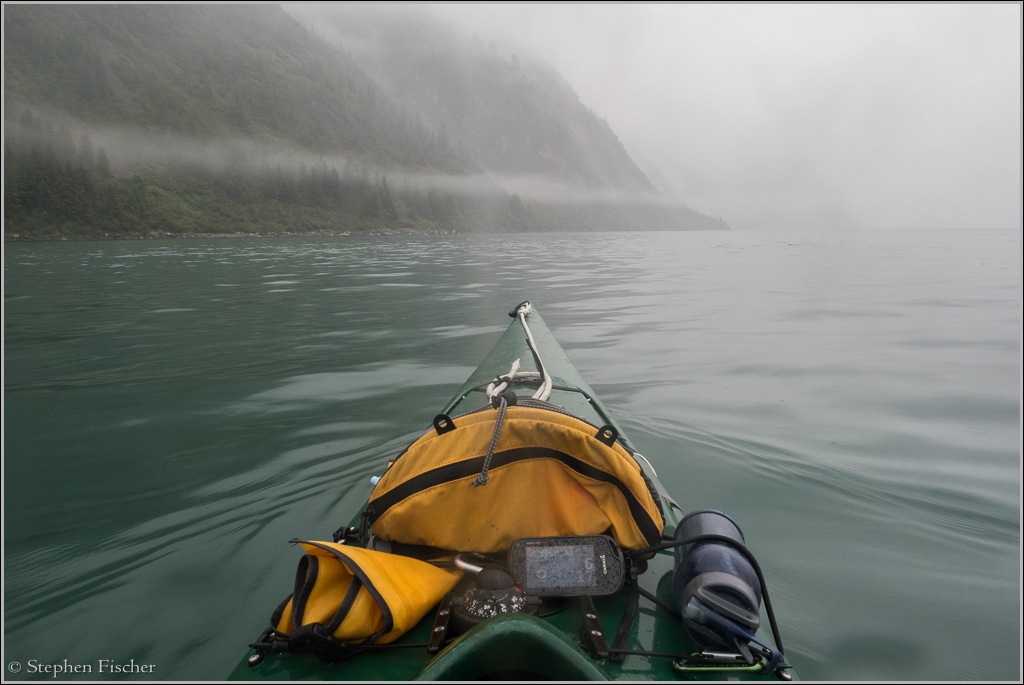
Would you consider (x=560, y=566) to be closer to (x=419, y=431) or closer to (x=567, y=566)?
(x=567, y=566)

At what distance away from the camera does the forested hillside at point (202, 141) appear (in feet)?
242

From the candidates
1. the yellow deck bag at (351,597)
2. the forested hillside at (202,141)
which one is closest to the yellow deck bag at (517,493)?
the yellow deck bag at (351,597)

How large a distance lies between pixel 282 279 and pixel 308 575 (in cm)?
1709

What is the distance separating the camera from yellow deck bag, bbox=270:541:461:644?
1.61 metres

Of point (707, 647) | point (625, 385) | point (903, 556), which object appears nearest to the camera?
point (707, 647)

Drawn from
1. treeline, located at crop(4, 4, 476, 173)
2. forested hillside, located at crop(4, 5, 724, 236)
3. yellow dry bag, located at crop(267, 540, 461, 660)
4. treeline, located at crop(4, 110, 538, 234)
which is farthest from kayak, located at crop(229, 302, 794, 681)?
treeline, located at crop(4, 4, 476, 173)

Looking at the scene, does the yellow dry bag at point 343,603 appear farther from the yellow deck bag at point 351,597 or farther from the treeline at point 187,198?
the treeline at point 187,198

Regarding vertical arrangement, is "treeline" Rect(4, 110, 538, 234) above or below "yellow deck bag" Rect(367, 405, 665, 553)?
above

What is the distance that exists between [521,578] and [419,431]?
302 centimetres

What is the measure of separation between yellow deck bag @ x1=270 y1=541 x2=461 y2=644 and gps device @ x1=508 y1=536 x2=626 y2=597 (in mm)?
396

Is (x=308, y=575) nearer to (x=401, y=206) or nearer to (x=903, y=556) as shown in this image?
(x=903, y=556)

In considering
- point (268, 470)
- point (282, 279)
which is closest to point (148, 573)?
point (268, 470)

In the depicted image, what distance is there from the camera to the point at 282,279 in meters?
17.0

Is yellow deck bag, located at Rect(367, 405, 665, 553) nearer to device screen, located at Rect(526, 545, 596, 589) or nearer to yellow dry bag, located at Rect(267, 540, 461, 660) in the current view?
device screen, located at Rect(526, 545, 596, 589)
